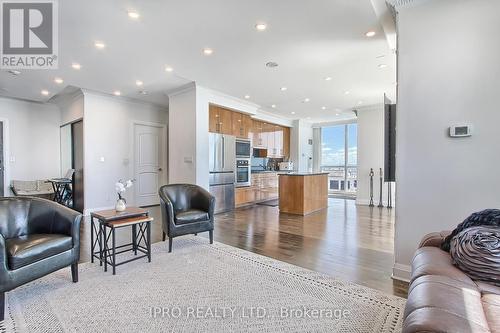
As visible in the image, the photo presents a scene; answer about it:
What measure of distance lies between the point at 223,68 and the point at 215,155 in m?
2.01

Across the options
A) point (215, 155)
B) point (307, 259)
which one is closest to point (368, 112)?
point (215, 155)

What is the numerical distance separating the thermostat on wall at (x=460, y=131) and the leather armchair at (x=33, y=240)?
3620mm

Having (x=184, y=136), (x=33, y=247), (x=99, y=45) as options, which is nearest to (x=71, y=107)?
(x=184, y=136)

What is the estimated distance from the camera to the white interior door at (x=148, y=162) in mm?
6664

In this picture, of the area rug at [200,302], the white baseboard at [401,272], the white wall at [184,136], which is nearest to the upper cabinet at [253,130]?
the white wall at [184,136]

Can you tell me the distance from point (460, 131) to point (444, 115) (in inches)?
7.8

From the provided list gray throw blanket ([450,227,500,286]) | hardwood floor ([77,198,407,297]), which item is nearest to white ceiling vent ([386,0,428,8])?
gray throw blanket ([450,227,500,286])

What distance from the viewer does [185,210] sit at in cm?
376

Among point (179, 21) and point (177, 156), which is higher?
point (179, 21)

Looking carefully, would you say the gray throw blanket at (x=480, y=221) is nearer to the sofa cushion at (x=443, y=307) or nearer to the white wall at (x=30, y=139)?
the sofa cushion at (x=443, y=307)

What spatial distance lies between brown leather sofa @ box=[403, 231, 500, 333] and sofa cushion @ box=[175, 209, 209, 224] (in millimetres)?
2562

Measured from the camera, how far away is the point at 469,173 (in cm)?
231

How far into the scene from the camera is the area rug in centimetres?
185

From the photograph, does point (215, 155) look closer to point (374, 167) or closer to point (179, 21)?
point (179, 21)
